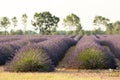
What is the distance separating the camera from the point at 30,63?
1096 centimetres

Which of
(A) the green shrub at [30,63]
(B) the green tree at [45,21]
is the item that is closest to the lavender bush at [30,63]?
(A) the green shrub at [30,63]

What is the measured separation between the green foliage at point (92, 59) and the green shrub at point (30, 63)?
2422 mm

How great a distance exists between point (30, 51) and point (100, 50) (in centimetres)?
370

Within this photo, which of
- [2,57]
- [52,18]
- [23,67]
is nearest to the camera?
[23,67]

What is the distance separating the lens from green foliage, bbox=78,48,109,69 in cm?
1347

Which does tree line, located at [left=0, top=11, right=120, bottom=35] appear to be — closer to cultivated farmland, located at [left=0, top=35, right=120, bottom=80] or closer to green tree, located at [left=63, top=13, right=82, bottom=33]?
green tree, located at [left=63, top=13, right=82, bottom=33]

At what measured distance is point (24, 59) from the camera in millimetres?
11070

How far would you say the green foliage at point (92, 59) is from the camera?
1347cm

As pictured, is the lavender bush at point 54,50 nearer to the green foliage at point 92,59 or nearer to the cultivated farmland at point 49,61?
the cultivated farmland at point 49,61

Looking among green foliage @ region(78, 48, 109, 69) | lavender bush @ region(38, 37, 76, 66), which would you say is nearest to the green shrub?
lavender bush @ region(38, 37, 76, 66)

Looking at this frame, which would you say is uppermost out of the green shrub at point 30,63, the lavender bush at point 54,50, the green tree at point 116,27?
the green shrub at point 30,63

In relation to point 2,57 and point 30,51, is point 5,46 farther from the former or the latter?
point 30,51

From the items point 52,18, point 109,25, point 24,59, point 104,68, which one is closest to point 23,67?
point 24,59

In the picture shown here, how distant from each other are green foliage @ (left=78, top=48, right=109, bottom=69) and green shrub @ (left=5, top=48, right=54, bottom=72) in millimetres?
2422
